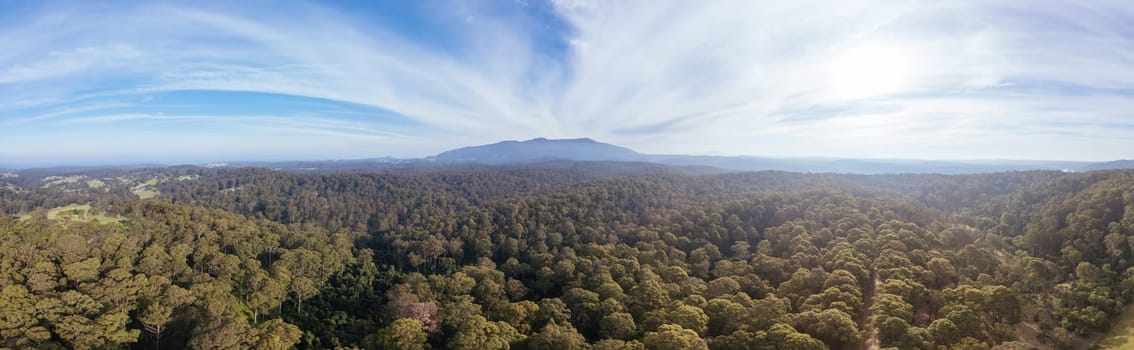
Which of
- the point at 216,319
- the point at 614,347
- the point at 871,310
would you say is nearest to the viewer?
the point at 614,347

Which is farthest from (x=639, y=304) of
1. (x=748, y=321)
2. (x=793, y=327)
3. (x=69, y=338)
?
(x=69, y=338)

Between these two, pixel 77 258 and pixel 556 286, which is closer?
pixel 77 258

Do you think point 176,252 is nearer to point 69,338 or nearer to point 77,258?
A: point 77,258

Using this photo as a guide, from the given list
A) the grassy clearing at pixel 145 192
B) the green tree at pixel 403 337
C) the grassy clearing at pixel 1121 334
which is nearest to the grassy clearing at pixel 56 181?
the grassy clearing at pixel 145 192

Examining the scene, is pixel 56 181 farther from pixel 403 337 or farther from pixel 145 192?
pixel 403 337

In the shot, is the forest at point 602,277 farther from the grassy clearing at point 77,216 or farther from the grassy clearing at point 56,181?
the grassy clearing at point 56,181

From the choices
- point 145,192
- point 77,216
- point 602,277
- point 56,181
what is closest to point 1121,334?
point 602,277
